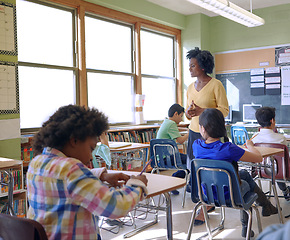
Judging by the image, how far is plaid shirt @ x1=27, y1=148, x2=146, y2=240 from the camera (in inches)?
44.7

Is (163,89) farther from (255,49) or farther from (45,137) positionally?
(45,137)

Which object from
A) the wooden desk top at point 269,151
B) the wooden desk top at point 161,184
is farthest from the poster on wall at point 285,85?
the wooden desk top at point 161,184

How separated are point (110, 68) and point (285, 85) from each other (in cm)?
345

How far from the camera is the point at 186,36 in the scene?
7.34 metres

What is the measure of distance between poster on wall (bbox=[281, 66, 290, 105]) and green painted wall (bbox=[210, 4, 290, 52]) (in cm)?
56

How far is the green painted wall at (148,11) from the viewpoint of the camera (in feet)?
18.3

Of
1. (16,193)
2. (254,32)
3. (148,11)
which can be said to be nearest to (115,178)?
(16,193)

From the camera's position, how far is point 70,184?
3.70ft

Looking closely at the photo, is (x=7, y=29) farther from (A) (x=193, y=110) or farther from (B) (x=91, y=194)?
(B) (x=91, y=194)

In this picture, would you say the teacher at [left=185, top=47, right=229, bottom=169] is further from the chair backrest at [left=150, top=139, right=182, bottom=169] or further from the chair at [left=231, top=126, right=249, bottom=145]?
the chair at [left=231, top=126, right=249, bottom=145]

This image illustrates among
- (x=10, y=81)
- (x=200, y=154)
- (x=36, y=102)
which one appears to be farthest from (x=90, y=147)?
(x=36, y=102)

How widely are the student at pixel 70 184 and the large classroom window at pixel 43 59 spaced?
3.39 m

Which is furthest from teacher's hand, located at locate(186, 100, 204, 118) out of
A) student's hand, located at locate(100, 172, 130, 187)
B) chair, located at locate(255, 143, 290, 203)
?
student's hand, located at locate(100, 172, 130, 187)

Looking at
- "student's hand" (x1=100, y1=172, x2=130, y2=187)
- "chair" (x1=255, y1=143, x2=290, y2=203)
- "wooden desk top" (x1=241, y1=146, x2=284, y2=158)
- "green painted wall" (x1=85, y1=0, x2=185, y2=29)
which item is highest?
"green painted wall" (x1=85, y1=0, x2=185, y2=29)
